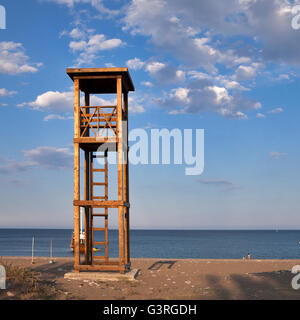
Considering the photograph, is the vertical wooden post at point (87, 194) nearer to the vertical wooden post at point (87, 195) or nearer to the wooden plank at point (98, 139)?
the vertical wooden post at point (87, 195)

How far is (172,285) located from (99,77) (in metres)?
10.1

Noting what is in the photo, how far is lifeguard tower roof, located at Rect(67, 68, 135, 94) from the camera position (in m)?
18.1

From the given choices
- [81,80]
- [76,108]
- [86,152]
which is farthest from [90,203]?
[81,80]

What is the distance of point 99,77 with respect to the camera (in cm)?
1833

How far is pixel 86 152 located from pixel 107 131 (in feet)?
7.24

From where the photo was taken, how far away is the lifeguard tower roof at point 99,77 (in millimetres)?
18141

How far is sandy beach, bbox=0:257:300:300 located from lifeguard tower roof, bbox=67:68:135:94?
924cm

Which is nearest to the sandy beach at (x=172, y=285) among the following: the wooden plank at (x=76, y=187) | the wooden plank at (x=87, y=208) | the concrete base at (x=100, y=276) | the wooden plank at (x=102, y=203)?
the concrete base at (x=100, y=276)

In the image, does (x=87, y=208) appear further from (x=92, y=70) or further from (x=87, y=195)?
(x=92, y=70)

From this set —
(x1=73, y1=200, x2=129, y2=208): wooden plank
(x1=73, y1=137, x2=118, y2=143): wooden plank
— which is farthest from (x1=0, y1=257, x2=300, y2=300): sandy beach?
(x1=73, y1=137, x2=118, y2=143): wooden plank

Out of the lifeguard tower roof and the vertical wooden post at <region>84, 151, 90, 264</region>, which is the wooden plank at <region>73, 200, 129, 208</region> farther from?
the lifeguard tower roof

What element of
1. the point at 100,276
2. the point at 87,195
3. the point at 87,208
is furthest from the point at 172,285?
the point at 87,195

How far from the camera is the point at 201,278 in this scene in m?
18.2
